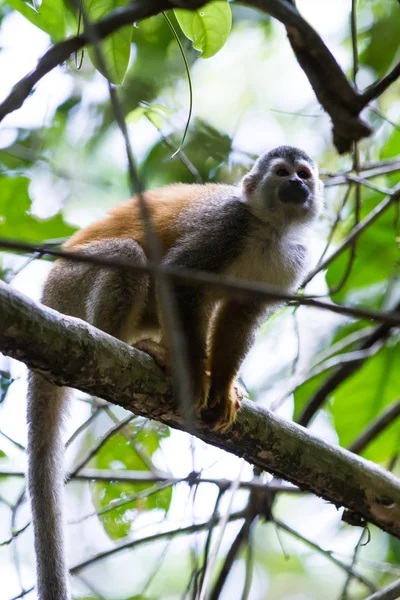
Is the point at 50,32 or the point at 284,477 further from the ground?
the point at 50,32

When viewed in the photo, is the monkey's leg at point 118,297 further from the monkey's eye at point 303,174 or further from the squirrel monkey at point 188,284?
the monkey's eye at point 303,174

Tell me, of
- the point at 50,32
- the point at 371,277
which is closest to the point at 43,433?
the point at 50,32

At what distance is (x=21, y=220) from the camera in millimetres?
4242

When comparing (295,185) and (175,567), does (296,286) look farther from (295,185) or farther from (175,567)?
(175,567)

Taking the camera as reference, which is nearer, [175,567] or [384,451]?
[384,451]

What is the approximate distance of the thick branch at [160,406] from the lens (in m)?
2.17

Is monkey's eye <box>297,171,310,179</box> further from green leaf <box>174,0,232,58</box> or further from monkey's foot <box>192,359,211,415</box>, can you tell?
green leaf <box>174,0,232,58</box>

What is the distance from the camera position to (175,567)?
323 inches

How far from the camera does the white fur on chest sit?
3.75 m

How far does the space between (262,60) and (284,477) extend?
15.3 ft

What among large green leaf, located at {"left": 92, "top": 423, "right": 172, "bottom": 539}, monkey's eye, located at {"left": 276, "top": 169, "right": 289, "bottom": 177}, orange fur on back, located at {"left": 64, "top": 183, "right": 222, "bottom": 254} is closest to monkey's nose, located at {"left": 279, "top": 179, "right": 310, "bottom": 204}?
monkey's eye, located at {"left": 276, "top": 169, "right": 289, "bottom": 177}

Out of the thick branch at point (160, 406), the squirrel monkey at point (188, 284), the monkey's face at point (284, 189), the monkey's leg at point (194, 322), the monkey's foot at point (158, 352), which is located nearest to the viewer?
the thick branch at point (160, 406)

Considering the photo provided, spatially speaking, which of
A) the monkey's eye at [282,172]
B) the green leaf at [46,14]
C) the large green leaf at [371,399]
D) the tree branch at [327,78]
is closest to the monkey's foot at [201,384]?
the monkey's eye at [282,172]

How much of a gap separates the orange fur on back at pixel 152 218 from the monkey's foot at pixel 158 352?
2.20 ft
